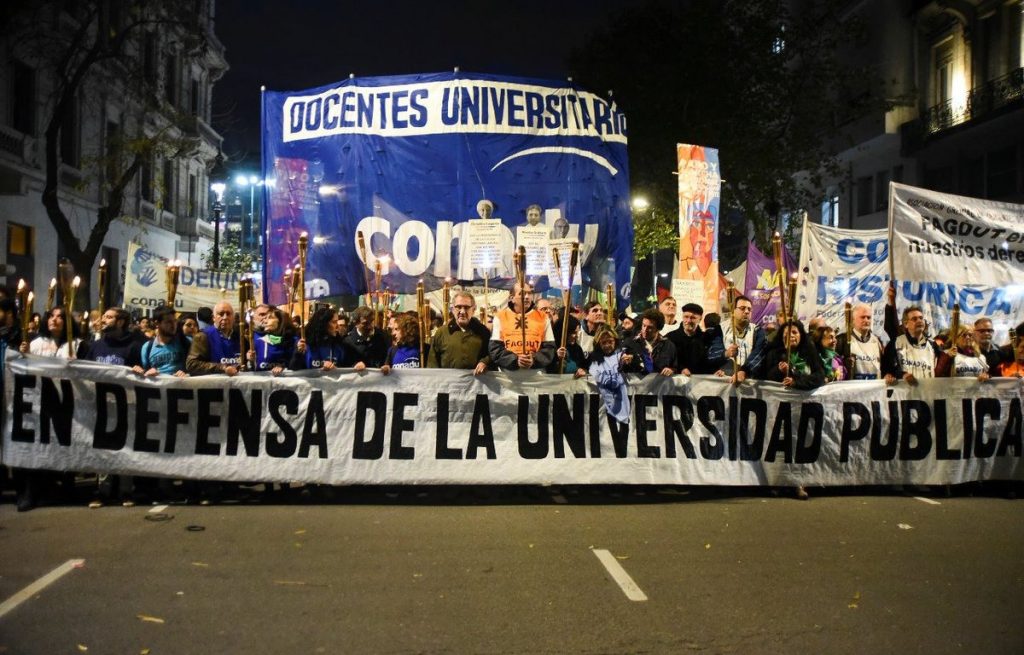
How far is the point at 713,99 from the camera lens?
1049 inches

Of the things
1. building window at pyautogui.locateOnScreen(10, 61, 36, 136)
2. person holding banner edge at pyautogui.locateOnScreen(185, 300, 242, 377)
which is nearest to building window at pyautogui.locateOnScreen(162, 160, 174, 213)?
building window at pyautogui.locateOnScreen(10, 61, 36, 136)

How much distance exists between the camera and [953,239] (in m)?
9.86

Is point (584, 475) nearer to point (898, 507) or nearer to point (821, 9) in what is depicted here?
point (898, 507)

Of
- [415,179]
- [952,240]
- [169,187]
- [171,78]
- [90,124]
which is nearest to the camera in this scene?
[952,240]

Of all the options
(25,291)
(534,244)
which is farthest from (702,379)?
(25,291)

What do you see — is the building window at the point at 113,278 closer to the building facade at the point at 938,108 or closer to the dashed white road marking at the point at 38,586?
the building facade at the point at 938,108

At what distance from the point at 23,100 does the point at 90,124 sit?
4.15 meters

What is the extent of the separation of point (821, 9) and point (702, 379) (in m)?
24.5

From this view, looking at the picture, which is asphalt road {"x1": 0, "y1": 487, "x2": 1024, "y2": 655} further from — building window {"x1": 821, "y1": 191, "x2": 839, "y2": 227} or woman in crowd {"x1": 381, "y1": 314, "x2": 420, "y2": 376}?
building window {"x1": 821, "y1": 191, "x2": 839, "y2": 227}

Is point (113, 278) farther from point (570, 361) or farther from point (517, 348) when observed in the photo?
point (517, 348)

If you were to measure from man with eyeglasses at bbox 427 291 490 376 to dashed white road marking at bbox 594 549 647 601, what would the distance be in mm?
2736

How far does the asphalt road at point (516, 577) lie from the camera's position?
4.75m

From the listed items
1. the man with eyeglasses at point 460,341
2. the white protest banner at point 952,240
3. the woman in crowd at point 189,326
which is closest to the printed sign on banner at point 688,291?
the white protest banner at point 952,240

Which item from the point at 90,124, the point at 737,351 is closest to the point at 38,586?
the point at 737,351
